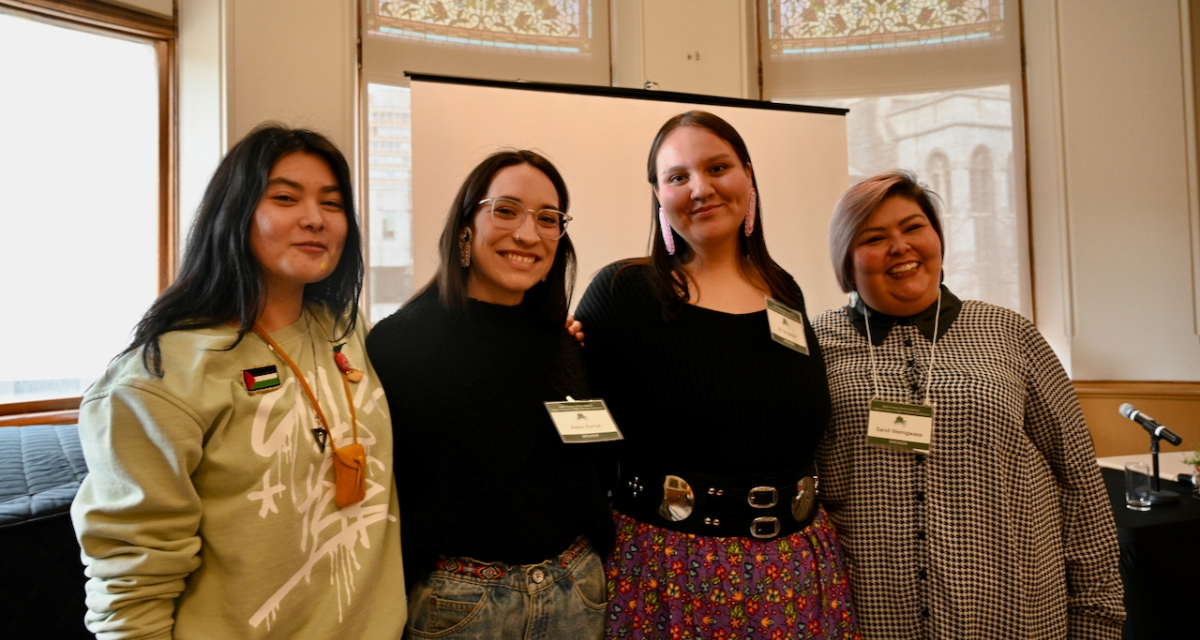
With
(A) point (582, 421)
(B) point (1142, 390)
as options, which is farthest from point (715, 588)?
(B) point (1142, 390)

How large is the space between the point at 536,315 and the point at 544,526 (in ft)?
1.43

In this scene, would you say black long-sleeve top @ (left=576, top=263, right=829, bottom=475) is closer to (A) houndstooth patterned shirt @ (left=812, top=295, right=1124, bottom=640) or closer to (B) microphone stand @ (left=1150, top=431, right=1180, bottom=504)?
(A) houndstooth patterned shirt @ (left=812, top=295, right=1124, bottom=640)

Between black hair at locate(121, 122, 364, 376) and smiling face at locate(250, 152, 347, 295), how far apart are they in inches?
0.6

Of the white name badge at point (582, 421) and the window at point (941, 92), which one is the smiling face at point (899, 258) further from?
the window at point (941, 92)

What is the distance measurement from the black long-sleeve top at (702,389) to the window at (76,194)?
8.46ft

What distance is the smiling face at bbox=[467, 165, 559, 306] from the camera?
1.39 metres

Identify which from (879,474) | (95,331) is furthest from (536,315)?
(95,331)

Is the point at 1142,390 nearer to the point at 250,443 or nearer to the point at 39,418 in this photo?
the point at 250,443

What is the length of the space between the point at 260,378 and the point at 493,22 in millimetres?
3418

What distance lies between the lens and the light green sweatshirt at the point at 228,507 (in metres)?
0.98

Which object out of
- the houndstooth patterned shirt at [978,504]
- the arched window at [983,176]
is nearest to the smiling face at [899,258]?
the houndstooth patterned shirt at [978,504]

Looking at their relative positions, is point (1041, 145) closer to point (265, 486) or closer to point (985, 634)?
point (985, 634)

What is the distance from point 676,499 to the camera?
145 cm

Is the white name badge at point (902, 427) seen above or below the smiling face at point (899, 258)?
below
